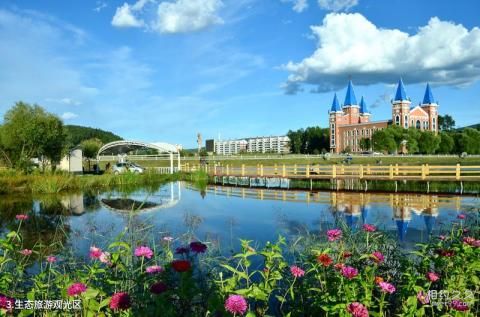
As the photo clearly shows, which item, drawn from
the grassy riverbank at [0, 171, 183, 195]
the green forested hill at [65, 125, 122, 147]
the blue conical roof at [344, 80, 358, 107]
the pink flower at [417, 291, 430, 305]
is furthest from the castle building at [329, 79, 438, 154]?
the pink flower at [417, 291, 430, 305]

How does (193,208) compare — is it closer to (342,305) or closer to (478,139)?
(342,305)

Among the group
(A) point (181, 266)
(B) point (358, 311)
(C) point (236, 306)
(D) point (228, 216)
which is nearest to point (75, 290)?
(A) point (181, 266)

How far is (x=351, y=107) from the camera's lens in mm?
119750

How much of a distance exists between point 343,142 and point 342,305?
118308mm

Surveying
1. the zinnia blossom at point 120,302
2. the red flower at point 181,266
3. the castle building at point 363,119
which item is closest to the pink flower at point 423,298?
the red flower at point 181,266

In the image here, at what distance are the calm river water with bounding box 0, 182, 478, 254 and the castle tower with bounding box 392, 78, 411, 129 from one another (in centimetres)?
9360

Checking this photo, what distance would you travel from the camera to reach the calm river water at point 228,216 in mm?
9812

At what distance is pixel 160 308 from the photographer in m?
2.53

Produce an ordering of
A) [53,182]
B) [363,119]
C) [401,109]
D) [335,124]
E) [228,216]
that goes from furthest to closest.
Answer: [363,119], [335,124], [401,109], [53,182], [228,216]

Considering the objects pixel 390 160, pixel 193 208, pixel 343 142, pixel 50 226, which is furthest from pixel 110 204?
pixel 343 142

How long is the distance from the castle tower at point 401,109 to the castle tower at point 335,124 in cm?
1651

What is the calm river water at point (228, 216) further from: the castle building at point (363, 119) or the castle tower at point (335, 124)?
the castle tower at point (335, 124)

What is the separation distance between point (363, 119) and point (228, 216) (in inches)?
4708

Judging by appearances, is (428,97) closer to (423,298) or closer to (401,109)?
(401,109)
